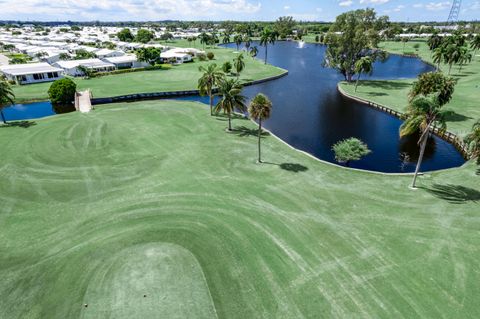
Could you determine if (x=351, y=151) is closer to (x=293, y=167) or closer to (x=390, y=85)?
(x=293, y=167)

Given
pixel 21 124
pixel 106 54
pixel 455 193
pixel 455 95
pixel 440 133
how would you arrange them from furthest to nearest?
pixel 106 54 → pixel 455 95 → pixel 21 124 → pixel 440 133 → pixel 455 193

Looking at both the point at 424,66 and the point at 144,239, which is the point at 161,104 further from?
the point at 424,66

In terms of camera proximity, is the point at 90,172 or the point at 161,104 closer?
the point at 90,172

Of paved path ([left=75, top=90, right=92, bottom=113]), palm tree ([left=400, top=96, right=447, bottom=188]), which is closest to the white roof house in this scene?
paved path ([left=75, top=90, right=92, bottom=113])

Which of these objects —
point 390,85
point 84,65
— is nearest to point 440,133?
point 390,85

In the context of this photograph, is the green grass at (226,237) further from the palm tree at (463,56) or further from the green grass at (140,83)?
the palm tree at (463,56)

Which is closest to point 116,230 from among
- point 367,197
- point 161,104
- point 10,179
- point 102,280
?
point 102,280
